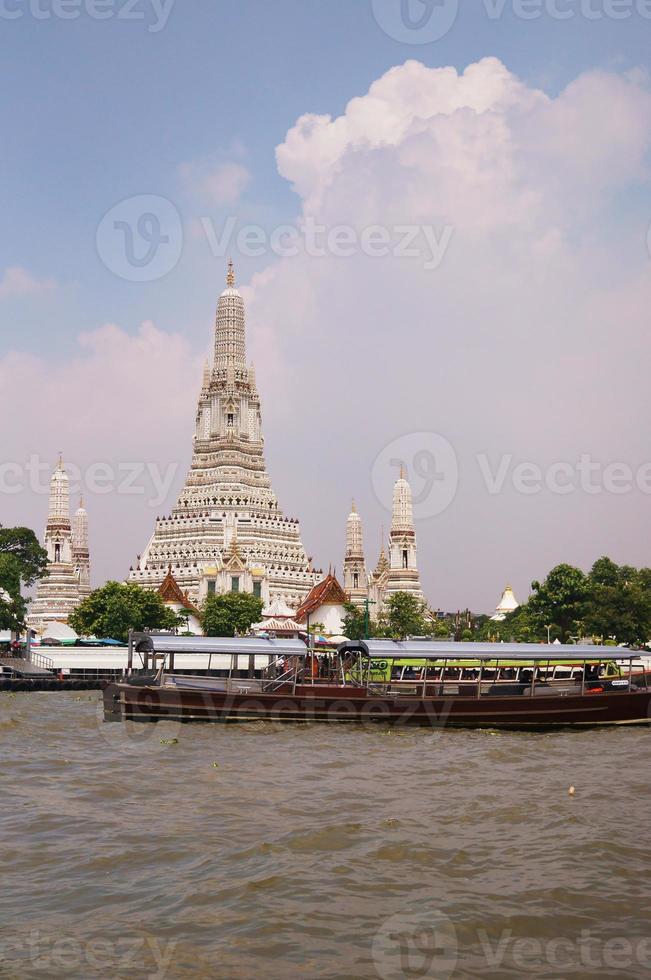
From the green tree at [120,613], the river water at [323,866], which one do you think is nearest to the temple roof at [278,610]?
the green tree at [120,613]

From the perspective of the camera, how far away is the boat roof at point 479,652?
31.1 m

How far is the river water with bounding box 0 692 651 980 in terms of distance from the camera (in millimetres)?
10109

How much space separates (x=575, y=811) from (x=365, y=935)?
7356 mm


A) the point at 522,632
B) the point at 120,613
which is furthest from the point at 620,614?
the point at 120,613

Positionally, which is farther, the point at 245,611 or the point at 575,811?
the point at 245,611

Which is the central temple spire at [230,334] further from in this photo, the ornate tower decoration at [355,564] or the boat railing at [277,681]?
the boat railing at [277,681]

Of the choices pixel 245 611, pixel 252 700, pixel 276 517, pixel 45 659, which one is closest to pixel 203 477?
pixel 276 517

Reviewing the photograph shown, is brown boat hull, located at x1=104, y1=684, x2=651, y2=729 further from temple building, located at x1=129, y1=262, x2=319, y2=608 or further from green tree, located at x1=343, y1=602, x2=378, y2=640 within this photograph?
temple building, located at x1=129, y1=262, x2=319, y2=608

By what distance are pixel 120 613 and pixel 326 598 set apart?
27.1 m

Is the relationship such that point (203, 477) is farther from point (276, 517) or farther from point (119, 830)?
point (119, 830)

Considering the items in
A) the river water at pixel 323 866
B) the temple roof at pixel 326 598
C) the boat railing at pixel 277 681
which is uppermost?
the temple roof at pixel 326 598

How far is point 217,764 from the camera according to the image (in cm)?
2222

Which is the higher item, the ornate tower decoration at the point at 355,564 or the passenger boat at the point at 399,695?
the ornate tower decoration at the point at 355,564

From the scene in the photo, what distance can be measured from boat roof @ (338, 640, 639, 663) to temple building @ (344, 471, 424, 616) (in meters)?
70.5
